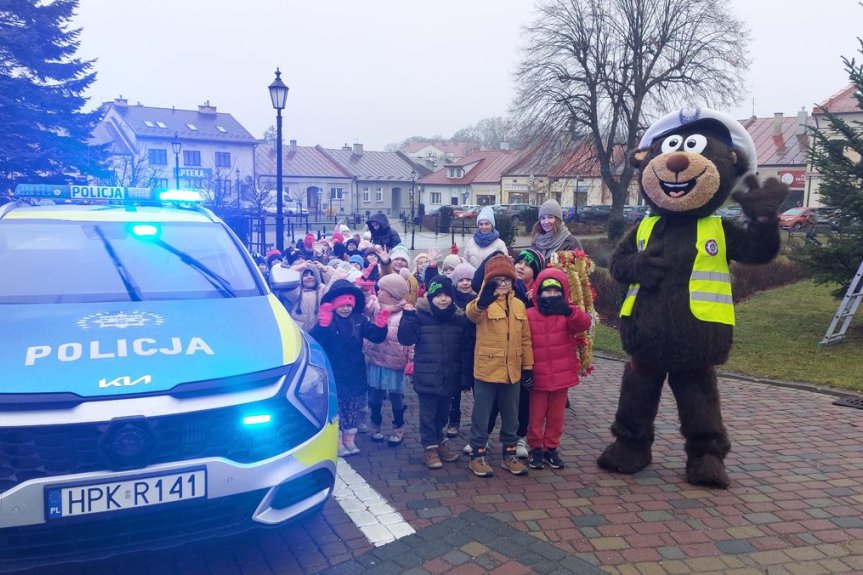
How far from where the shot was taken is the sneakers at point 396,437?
18.2 ft

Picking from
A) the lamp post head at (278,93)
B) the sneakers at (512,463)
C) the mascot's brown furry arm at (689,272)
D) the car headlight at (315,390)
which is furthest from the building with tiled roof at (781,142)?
the car headlight at (315,390)

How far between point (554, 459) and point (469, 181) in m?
64.8

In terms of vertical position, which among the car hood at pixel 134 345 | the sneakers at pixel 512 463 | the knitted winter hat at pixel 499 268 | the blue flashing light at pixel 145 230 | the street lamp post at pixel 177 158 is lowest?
the sneakers at pixel 512 463

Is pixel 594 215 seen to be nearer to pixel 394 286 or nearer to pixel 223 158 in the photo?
pixel 223 158

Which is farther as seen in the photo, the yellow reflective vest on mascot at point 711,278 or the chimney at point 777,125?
the chimney at point 777,125

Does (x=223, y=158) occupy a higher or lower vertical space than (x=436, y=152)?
lower

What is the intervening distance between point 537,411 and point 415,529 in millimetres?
1457

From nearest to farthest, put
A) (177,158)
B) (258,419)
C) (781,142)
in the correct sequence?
(258,419) → (177,158) → (781,142)

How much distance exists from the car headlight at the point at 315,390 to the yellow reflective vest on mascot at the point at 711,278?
253 centimetres

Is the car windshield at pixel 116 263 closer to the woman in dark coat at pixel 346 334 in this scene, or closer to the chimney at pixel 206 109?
the woman in dark coat at pixel 346 334

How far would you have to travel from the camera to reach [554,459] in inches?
201

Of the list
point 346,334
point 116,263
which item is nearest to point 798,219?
point 346,334

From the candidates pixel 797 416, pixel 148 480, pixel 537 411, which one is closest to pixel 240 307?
pixel 148 480

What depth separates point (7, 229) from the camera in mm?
4379
